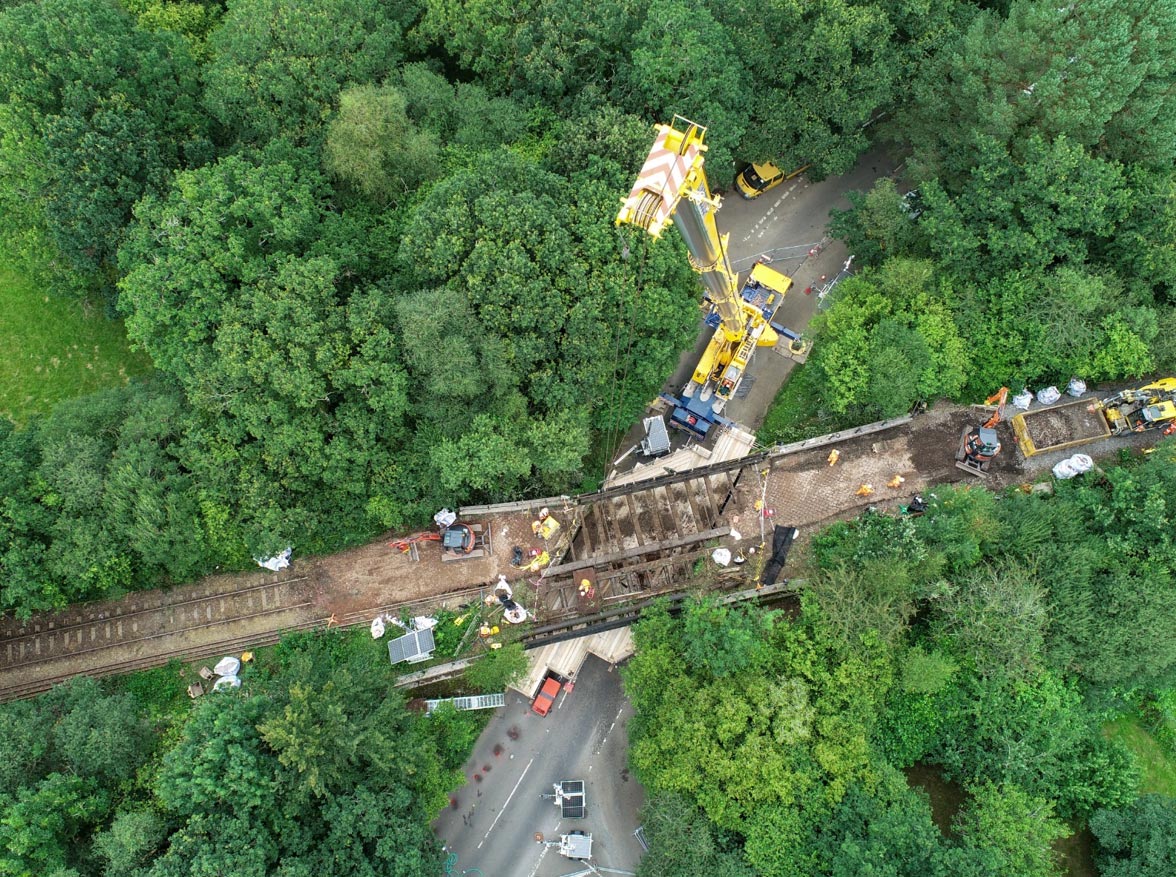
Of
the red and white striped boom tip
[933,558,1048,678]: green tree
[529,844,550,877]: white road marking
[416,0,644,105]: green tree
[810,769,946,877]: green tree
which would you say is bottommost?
[810,769,946,877]: green tree

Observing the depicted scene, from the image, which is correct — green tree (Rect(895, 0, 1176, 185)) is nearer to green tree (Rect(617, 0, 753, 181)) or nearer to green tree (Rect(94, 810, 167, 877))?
green tree (Rect(617, 0, 753, 181))

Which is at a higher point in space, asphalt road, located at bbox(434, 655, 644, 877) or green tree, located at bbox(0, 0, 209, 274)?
green tree, located at bbox(0, 0, 209, 274)

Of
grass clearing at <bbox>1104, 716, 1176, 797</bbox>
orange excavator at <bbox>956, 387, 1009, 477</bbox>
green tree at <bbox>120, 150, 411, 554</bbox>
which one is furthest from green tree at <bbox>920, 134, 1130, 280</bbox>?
green tree at <bbox>120, 150, 411, 554</bbox>

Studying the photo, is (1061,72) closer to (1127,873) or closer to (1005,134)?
(1005,134)

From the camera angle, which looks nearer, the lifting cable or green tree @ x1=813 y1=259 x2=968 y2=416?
the lifting cable

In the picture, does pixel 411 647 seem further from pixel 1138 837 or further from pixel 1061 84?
pixel 1061 84

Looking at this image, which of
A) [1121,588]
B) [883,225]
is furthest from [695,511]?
[1121,588]
